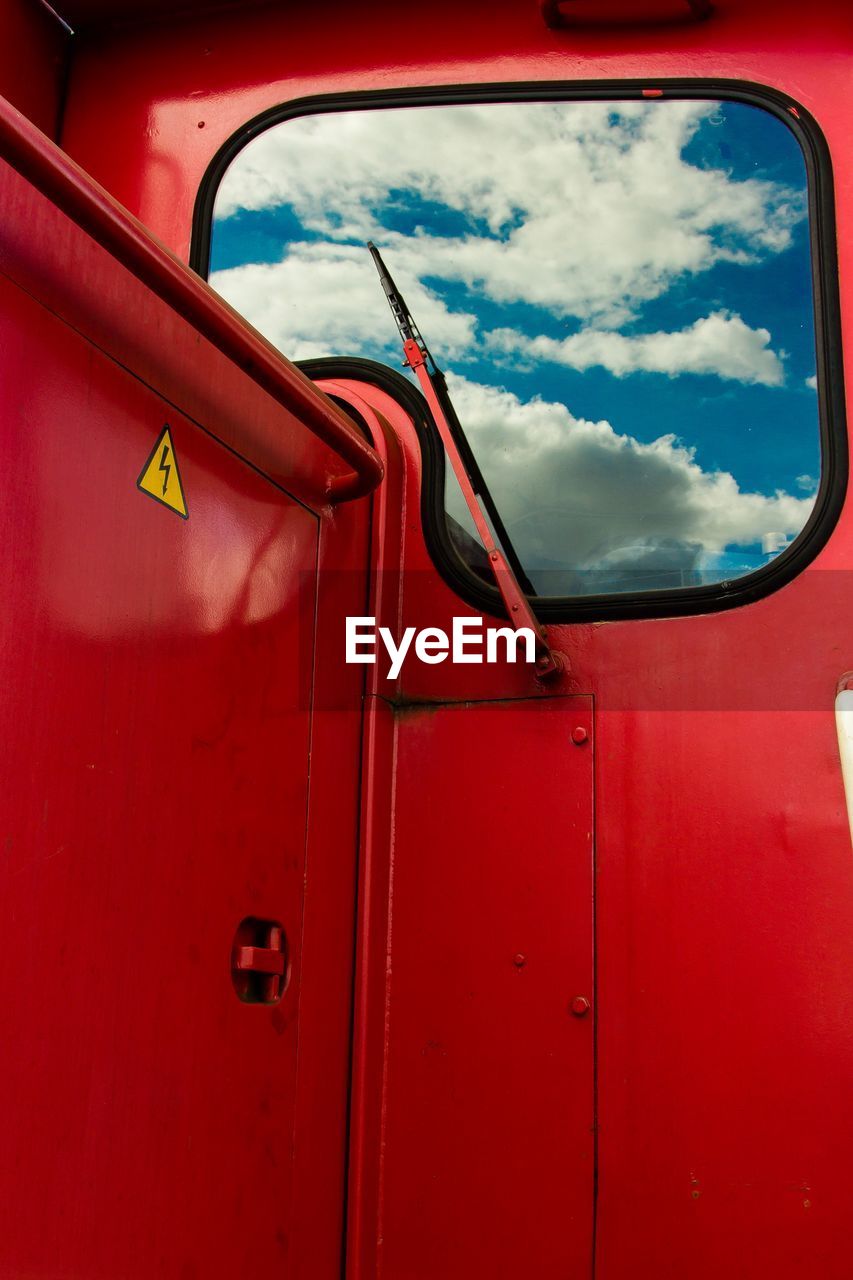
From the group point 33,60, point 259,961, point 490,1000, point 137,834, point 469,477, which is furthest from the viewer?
point 33,60

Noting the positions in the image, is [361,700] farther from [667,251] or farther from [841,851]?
[667,251]

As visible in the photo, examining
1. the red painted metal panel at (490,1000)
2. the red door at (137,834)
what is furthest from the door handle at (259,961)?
the red painted metal panel at (490,1000)

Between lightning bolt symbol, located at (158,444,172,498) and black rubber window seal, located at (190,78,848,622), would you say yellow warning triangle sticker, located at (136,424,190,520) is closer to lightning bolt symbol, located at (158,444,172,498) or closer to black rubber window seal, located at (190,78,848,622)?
lightning bolt symbol, located at (158,444,172,498)

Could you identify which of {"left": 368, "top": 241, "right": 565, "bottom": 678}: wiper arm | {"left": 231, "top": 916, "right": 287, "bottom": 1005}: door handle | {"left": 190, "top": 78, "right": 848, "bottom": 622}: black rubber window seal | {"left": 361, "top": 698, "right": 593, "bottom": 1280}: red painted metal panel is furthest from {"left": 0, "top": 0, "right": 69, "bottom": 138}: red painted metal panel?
{"left": 231, "top": 916, "right": 287, "bottom": 1005}: door handle

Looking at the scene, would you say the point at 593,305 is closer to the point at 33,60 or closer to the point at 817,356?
the point at 817,356

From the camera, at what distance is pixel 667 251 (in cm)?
160

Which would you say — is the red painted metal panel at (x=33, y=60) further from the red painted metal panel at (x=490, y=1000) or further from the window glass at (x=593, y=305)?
the red painted metal panel at (x=490, y=1000)

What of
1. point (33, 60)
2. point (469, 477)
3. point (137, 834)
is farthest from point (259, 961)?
point (33, 60)

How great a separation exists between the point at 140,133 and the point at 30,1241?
1.52m

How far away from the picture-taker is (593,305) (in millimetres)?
1612

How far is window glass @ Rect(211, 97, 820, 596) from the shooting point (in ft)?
5.03

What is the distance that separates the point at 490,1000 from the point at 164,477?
2.41 feet

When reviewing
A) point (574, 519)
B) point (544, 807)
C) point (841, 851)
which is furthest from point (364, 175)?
point (841, 851)

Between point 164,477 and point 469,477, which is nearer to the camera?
point 164,477
